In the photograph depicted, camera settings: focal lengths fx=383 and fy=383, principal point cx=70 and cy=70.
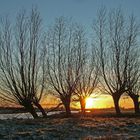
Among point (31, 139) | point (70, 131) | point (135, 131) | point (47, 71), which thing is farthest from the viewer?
point (47, 71)

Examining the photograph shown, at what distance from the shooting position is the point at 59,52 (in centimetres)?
3075

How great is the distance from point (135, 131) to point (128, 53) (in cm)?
1642

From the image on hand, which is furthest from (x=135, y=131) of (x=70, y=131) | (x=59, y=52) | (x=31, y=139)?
(x=59, y=52)

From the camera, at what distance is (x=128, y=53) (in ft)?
110

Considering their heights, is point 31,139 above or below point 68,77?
below

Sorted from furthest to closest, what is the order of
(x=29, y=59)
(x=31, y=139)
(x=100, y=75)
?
(x=100, y=75) → (x=29, y=59) → (x=31, y=139)

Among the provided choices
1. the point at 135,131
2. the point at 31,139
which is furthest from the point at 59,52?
the point at 31,139

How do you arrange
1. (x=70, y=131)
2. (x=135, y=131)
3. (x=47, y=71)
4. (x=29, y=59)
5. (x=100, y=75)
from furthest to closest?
1. (x=100, y=75)
2. (x=47, y=71)
3. (x=29, y=59)
4. (x=135, y=131)
5. (x=70, y=131)

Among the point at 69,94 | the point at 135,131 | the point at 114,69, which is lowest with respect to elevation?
the point at 135,131

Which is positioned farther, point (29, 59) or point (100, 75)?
point (100, 75)

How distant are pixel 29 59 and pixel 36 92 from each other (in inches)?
115

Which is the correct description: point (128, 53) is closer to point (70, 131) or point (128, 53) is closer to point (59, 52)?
point (59, 52)

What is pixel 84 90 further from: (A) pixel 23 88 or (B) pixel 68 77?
(A) pixel 23 88

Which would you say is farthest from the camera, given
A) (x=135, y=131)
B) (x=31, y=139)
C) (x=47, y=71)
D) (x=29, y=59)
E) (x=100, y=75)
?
(x=100, y=75)
